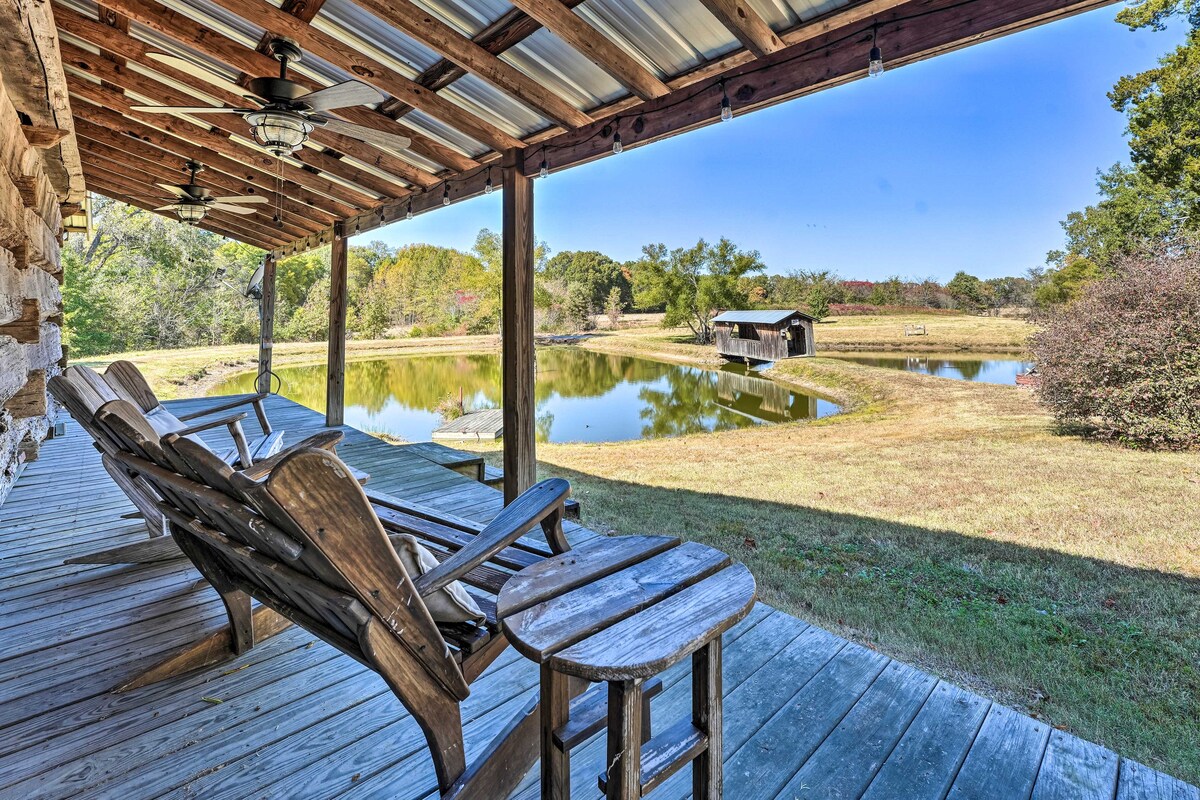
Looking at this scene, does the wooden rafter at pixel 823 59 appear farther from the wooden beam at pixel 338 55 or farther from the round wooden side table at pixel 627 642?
the round wooden side table at pixel 627 642

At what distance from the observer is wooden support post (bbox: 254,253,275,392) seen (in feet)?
25.6

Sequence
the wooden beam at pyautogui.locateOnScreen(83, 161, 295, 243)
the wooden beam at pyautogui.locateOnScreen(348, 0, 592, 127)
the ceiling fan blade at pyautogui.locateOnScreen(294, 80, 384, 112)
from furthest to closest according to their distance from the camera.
→ the wooden beam at pyautogui.locateOnScreen(83, 161, 295, 243)
the ceiling fan blade at pyautogui.locateOnScreen(294, 80, 384, 112)
the wooden beam at pyautogui.locateOnScreen(348, 0, 592, 127)

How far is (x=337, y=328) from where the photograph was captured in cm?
595

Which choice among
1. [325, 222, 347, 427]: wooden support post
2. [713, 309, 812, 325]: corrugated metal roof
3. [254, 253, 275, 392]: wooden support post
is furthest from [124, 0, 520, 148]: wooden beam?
[713, 309, 812, 325]: corrugated metal roof

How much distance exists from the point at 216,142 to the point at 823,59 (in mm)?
4267

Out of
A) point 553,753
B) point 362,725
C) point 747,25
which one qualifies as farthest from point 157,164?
point 553,753

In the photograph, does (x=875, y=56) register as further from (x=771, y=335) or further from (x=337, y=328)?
(x=771, y=335)

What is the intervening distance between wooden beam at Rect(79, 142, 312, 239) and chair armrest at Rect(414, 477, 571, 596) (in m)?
5.21

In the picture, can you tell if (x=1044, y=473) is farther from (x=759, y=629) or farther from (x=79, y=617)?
(x=79, y=617)

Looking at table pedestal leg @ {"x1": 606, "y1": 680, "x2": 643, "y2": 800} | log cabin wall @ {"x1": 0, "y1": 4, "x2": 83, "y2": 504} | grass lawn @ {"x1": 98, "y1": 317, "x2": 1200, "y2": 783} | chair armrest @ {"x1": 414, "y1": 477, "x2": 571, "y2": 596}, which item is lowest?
grass lawn @ {"x1": 98, "y1": 317, "x2": 1200, "y2": 783}

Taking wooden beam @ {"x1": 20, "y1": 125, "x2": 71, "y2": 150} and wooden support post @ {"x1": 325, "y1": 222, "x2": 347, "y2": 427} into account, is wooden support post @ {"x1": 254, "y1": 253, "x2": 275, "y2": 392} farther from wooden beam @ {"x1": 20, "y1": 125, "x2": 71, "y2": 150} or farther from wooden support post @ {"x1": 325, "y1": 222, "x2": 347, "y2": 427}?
wooden beam @ {"x1": 20, "y1": 125, "x2": 71, "y2": 150}

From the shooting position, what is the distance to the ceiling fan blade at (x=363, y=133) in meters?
2.86

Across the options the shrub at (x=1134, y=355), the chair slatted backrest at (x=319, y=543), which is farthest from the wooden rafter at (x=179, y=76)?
the shrub at (x=1134, y=355)

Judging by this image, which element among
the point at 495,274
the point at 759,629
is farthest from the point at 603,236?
the point at 759,629
